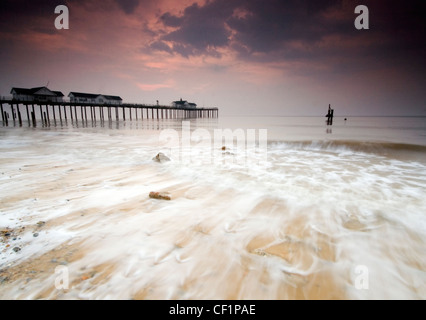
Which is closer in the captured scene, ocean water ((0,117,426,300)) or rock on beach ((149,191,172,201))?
ocean water ((0,117,426,300))

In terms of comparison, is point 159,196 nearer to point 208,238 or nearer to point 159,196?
point 159,196

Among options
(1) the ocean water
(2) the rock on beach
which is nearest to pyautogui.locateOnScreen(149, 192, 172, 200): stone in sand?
(2) the rock on beach

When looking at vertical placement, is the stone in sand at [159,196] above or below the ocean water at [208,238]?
above

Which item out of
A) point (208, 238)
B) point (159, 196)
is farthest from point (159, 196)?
point (208, 238)

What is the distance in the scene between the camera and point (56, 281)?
6.92 feet

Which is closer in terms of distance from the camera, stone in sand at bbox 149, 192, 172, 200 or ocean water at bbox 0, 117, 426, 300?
ocean water at bbox 0, 117, 426, 300

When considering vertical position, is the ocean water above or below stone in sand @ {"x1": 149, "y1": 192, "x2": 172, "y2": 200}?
below

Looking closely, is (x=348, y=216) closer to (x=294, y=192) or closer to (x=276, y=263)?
(x=294, y=192)

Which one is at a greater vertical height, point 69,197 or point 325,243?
point 69,197

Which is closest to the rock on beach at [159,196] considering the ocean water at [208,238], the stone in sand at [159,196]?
the stone in sand at [159,196]

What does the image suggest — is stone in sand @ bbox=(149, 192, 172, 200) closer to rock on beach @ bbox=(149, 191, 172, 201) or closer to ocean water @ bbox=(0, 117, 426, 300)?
rock on beach @ bbox=(149, 191, 172, 201)

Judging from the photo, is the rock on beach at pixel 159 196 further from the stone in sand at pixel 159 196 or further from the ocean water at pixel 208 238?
the ocean water at pixel 208 238
